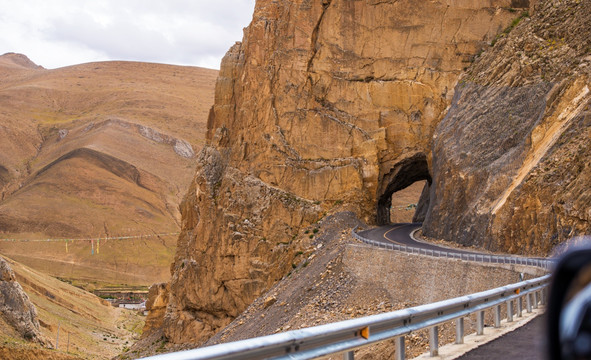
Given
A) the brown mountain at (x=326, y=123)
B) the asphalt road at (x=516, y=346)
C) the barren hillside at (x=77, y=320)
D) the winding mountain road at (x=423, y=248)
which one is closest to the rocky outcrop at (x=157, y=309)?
the barren hillside at (x=77, y=320)

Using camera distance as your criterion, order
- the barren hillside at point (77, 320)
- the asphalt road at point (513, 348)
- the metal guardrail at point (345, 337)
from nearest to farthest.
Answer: the metal guardrail at point (345, 337)
the asphalt road at point (513, 348)
the barren hillside at point (77, 320)

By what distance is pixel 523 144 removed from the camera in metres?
35.3

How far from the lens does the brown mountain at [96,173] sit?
11100 cm

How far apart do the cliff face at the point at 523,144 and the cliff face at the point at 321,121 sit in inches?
170

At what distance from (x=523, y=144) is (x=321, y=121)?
60.3ft

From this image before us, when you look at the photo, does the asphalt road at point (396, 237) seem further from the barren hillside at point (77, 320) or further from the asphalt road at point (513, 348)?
the asphalt road at point (513, 348)

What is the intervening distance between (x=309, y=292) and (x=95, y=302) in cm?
5152

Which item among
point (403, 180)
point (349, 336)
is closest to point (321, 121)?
point (403, 180)

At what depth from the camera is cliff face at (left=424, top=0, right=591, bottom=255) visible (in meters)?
29.6

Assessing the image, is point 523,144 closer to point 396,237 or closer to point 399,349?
point 396,237

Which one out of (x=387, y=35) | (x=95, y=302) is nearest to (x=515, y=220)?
(x=387, y=35)

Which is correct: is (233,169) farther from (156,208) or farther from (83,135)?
(83,135)

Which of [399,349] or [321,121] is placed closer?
[399,349]

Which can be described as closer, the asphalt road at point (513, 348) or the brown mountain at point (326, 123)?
the asphalt road at point (513, 348)
